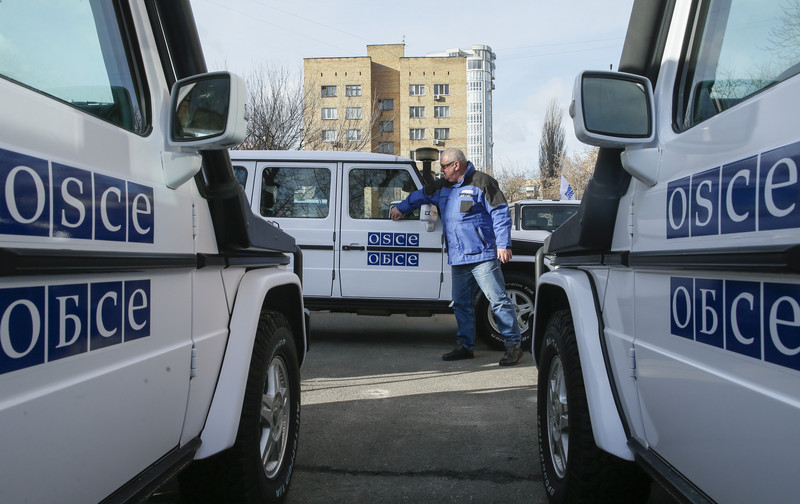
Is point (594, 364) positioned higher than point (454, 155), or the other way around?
point (454, 155)

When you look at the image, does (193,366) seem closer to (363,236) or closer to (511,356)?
(511,356)

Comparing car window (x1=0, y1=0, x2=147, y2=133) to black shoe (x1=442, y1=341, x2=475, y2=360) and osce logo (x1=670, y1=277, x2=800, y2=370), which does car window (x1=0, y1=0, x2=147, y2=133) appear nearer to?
osce logo (x1=670, y1=277, x2=800, y2=370)

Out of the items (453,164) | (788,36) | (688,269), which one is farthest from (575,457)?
(453,164)

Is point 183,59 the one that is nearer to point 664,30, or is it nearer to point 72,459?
point 72,459

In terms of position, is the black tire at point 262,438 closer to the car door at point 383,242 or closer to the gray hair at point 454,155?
the gray hair at point 454,155

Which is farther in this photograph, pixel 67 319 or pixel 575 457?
pixel 575 457

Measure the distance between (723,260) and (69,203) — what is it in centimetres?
153

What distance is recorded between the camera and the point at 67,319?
56.9 inches

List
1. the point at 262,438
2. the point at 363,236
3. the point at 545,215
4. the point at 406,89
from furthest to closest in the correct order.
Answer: the point at 406,89 → the point at 545,215 → the point at 363,236 → the point at 262,438

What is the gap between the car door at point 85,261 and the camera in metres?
1.28

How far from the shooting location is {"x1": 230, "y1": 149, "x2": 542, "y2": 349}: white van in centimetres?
709

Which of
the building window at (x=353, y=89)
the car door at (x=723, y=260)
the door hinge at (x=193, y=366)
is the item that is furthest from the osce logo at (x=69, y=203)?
the building window at (x=353, y=89)

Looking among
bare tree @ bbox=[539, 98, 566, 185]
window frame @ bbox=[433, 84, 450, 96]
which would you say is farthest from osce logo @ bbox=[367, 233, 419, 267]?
window frame @ bbox=[433, 84, 450, 96]

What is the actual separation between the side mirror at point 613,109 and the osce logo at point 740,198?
0.24 meters
